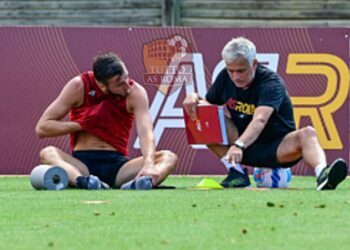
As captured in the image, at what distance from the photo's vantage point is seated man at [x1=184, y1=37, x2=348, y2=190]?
27.2ft

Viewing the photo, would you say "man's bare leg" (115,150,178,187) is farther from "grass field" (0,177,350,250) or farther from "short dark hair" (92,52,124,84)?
"short dark hair" (92,52,124,84)

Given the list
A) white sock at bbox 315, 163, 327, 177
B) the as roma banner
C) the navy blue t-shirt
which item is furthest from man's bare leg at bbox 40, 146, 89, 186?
the as roma banner

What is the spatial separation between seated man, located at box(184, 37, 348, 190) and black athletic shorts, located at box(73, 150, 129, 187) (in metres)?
0.66

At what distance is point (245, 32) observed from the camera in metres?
11.9

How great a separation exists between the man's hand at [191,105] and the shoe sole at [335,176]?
1.17 metres

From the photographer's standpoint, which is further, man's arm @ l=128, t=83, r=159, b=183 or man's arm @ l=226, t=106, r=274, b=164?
man's arm @ l=128, t=83, r=159, b=183

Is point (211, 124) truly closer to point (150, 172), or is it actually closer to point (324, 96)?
point (150, 172)

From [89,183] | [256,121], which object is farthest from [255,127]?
[89,183]

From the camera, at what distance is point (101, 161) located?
8852 millimetres

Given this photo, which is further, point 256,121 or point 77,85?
point 77,85

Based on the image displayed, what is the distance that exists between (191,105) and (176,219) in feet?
9.45

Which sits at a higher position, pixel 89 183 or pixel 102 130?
pixel 102 130

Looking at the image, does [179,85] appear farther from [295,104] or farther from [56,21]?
[56,21]

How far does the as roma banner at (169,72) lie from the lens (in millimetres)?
11758
